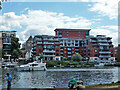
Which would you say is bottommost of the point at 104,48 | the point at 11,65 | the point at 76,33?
the point at 11,65

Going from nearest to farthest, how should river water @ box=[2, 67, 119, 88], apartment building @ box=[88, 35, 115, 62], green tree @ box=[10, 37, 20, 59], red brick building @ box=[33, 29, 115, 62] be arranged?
river water @ box=[2, 67, 119, 88]
green tree @ box=[10, 37, 20, 59]
red brick building @ box=[33, 29, 115, 62]
apartment building @ box=[88, 35, 115, 62]

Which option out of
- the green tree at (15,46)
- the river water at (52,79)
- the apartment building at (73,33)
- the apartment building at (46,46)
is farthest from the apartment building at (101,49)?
the river water at (52,79)

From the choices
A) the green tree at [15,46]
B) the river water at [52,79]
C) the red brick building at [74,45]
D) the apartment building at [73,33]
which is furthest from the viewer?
the apartment building at [73,33]

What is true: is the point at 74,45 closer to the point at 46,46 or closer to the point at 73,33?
the point at 73,33

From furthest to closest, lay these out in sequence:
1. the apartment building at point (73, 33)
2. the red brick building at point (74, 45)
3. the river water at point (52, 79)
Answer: the apartment building at point (73, 33)
the red brick building at point (74, 45)
the river water at point (52, 79)

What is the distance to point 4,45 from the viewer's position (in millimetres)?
125688

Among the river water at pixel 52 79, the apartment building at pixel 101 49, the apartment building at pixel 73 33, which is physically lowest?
the river water at pixel 52 79

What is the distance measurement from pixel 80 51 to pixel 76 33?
13.5 m

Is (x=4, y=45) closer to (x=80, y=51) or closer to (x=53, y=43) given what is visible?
(x=53, y=43)

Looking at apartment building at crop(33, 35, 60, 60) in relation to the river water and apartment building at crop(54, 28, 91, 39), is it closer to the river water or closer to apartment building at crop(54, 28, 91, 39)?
apartment building at crop(54, 28, 91, 39)

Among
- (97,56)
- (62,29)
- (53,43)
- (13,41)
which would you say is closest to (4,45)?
(13,41)

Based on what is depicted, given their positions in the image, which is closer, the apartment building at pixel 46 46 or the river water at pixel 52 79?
the river water at pixel 52 79

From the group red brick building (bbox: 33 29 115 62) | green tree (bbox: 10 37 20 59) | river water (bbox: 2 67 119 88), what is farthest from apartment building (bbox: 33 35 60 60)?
river water (bbox: 2 67 119 88)

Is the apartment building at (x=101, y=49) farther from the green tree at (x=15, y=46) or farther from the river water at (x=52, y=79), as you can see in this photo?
the river water at (x=52, y=79)
